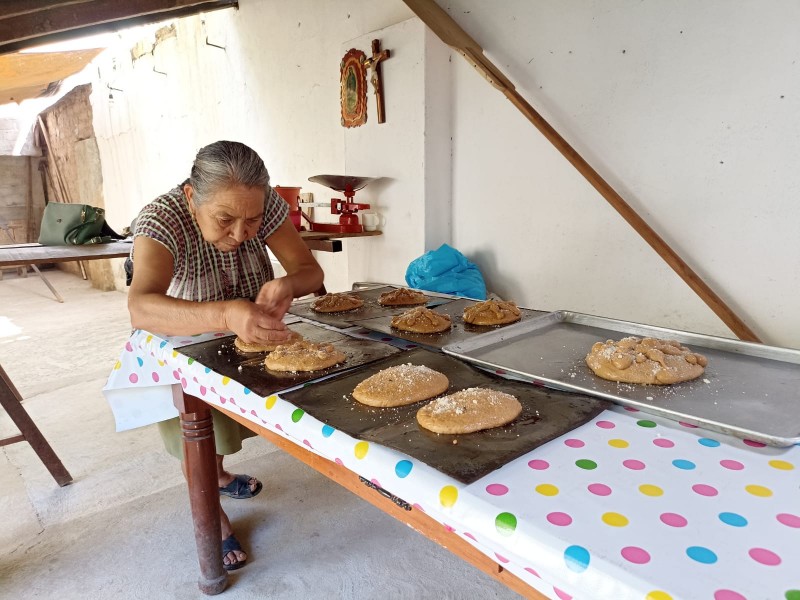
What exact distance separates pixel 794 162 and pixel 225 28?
5623 mm

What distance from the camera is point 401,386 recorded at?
1.16 meters

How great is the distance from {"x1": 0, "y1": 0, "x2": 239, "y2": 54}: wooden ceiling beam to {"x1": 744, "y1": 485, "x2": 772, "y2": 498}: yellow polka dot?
413 centimetres

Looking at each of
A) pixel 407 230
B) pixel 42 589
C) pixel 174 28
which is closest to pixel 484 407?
pixel 42 589

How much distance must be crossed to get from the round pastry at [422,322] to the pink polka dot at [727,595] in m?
1.23

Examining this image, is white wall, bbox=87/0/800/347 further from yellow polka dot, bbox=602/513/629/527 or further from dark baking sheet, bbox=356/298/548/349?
yellow polka dot, bbox=602/513/629/527

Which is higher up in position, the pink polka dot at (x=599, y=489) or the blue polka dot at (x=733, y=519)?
the blue polka dot at (x=733, y=519)

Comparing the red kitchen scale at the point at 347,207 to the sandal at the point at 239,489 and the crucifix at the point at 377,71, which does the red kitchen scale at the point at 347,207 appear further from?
the sandal at the point at 239,489

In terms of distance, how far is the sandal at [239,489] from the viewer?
260 centimetres

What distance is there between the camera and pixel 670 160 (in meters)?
2.44

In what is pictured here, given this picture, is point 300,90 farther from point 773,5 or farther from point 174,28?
point 773,5

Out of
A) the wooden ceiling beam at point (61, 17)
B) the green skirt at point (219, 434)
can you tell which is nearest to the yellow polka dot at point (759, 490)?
the green skirt at point (219, 434)

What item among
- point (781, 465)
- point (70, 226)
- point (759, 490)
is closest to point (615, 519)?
point (759, 490)

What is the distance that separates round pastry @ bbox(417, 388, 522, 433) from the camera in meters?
0.97

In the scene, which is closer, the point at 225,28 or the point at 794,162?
the point at 794,162
